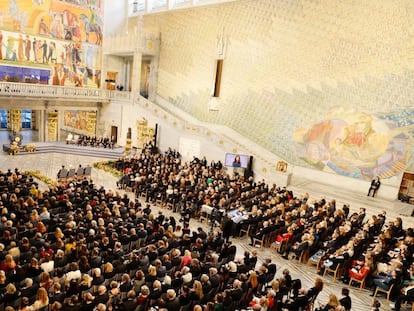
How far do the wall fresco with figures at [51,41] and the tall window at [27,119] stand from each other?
21.6 ft

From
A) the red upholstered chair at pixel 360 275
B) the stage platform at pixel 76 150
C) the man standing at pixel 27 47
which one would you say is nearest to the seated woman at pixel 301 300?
the red upholstered chair at pixel 360 275

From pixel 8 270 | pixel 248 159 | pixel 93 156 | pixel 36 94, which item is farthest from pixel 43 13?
pixel 8 270

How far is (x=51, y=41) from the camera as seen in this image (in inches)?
969

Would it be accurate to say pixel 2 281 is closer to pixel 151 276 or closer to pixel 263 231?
pixel 151 276

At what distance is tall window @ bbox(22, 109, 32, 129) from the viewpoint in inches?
1165

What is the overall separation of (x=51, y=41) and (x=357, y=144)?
21.9 metres

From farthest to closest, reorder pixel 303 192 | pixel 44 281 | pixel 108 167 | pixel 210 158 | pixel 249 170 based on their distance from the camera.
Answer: pixel 210 158 < pixel 108 167 < pixel 249 170 < pixel 303 192 < pixel 44 281

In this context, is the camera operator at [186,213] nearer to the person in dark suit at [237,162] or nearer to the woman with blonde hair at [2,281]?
the person in dark suit at [237,162]

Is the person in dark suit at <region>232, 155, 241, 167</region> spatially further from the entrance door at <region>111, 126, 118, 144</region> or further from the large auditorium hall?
the entrance door at <region>111, 126, 118, 144</region>

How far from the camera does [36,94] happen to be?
22344mm

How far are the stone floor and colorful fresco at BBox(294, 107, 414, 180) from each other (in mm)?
1328

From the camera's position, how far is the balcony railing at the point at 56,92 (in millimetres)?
21091

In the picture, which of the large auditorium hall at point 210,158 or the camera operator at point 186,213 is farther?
the camera operator at point 186,213

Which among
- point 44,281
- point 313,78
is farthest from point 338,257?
point 313,78
